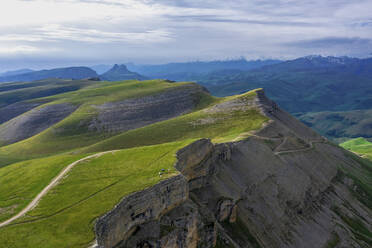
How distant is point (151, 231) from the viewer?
64.9 m

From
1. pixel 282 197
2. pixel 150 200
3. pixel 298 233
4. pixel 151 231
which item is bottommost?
pixel 298 233

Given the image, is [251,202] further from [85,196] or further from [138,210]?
[85,196]

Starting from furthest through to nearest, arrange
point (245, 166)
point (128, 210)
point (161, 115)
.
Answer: point (161, 115) < point (245, 166) < point (128, 210)

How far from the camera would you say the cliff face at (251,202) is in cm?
6506

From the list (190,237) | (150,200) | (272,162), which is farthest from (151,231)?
(272,162)

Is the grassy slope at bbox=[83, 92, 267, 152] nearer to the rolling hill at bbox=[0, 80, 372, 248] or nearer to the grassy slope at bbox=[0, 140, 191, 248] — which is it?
the rolling hill at bbox=[0, 80, 372, 248]

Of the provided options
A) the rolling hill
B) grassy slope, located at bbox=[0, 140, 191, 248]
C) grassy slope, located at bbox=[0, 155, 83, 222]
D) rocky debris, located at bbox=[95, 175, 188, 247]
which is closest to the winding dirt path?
the rolling hill

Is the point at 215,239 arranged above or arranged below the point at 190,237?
below

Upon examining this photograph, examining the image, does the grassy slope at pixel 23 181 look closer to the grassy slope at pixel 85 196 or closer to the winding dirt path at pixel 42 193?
the winding dirt path at pixel 42 193

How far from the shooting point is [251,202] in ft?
351

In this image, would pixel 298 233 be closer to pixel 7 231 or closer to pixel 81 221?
pixel 81 221

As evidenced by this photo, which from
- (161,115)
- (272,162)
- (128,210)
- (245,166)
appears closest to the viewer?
(128,210)

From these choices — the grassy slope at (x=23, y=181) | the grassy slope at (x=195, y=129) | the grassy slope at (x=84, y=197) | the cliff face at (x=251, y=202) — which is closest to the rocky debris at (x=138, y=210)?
the cliff face at (x=251, y=202)

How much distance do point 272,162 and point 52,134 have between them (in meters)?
133
